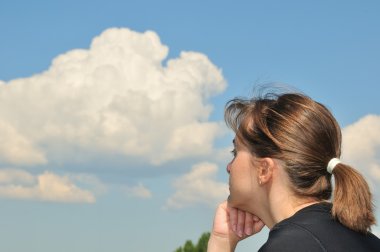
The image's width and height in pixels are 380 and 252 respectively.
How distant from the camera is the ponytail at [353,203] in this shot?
467 centimetres

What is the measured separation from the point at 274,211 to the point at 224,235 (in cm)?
112

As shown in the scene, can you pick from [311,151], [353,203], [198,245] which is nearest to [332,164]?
[311,151]

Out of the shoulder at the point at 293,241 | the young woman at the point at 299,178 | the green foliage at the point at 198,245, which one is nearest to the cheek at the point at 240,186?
the young woman at the point at 299,178

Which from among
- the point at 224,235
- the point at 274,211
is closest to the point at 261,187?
the point at 274,211

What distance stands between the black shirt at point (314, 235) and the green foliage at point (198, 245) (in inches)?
1485

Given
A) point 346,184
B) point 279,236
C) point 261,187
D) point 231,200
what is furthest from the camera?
point 231,200

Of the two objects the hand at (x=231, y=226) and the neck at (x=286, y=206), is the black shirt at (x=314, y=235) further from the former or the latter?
the hand at (x=231, y=226)

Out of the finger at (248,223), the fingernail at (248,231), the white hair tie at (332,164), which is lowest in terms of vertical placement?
the fingernail at (248,231)

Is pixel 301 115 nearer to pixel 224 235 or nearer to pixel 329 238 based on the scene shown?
pixel 329 238

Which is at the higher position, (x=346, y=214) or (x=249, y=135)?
(x=249, y=135)

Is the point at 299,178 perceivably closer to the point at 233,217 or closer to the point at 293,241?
the point at 293,241

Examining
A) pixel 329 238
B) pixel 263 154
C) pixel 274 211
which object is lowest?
pixel 329 238

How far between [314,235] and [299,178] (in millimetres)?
525

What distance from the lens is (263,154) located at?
4984 mm
